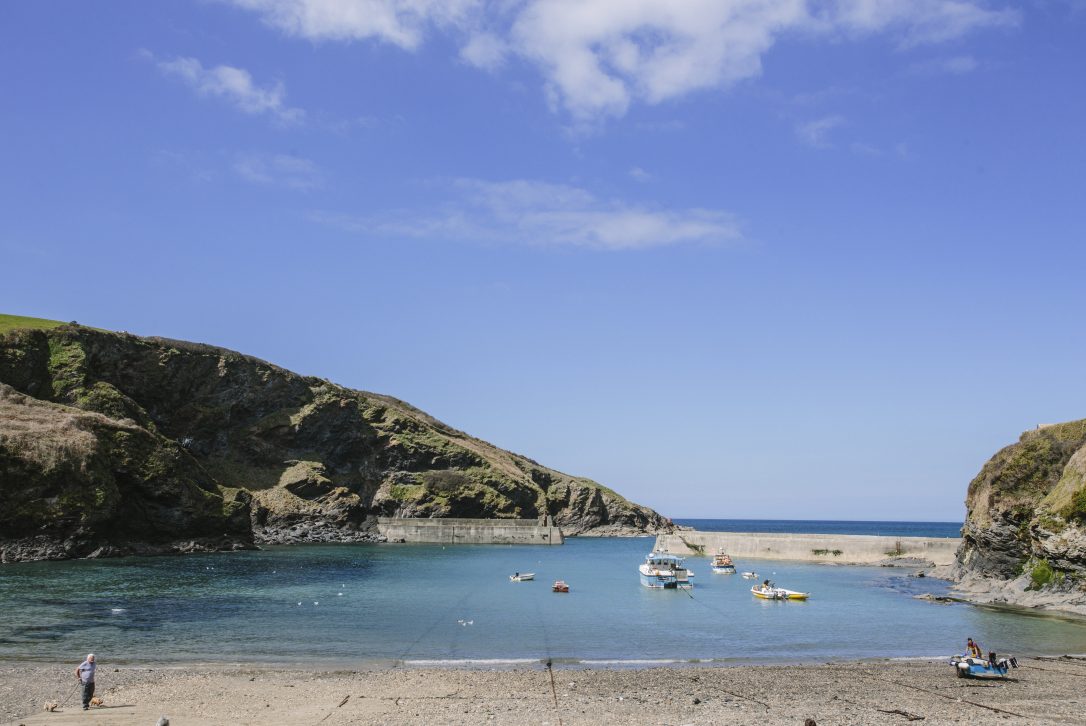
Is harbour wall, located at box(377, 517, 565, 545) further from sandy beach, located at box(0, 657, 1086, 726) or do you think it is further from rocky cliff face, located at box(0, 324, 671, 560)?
sandy beach, located at box(0, 657, 1086, 726)

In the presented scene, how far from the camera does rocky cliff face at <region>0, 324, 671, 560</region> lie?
8131 centimetres

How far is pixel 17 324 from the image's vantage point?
113250 millimetres

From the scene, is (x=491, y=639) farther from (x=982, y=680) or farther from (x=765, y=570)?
(x=765, y=570)

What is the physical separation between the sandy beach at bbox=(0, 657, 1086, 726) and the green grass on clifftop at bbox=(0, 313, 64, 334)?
9633 centimetres

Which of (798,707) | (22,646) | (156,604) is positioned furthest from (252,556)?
(798,707)

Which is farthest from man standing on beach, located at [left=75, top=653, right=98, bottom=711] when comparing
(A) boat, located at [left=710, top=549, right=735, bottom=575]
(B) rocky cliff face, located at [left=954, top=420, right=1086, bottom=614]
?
(A) boat, located at [left=710, top=549, right=735, bottom=575]

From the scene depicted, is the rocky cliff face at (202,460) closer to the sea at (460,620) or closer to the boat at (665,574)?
the sea at (460,620)

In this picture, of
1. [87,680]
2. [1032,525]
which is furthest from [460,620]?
[1032,525]

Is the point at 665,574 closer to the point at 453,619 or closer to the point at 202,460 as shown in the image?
the point at 453,619

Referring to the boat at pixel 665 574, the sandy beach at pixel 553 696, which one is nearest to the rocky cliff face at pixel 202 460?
the boat at pixel 665 574

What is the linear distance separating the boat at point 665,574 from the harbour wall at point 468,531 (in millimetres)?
71616

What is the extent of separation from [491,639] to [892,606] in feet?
102

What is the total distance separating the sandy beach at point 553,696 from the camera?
2244cm

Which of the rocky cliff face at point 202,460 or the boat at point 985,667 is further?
the rocky cliff face at point 202,460
